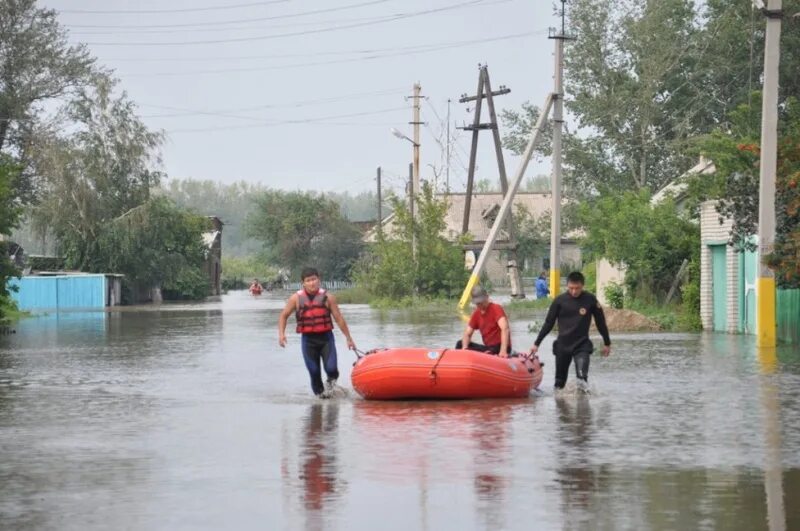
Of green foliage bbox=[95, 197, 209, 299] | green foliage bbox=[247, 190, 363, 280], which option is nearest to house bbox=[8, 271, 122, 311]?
green foliage bbox=[95, 197, 209, 299]

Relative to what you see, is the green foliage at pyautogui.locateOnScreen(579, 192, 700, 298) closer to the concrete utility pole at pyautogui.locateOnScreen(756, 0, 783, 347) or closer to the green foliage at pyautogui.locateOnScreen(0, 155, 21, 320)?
the concrete utility pole at pyautogui.locateOnScreen(756, 0, 783, 347)

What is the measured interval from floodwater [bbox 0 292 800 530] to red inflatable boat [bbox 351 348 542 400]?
0.25m

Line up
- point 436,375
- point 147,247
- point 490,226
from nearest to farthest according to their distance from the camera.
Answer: point 436,375 < point 147,247 < point 490,226

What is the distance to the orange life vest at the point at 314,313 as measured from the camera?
1942 centimetres

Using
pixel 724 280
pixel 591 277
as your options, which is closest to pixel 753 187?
pixel 724 280

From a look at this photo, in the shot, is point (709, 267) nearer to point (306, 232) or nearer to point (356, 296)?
point (356, 296)

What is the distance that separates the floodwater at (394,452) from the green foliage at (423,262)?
42.9 m

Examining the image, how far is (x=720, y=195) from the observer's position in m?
33.9

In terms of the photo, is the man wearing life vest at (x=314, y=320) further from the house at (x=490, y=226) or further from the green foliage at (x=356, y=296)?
the house at (x=490, y=226)

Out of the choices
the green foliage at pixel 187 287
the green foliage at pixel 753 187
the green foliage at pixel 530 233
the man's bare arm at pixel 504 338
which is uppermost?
the green foliage at pixel 530 233

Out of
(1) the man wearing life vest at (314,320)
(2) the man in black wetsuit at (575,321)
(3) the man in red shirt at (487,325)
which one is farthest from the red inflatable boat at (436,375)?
(3) the man in red shirt at (487,325)

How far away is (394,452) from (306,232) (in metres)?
118

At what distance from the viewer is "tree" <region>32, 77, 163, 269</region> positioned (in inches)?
2990

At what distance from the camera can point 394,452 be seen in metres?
13.9
